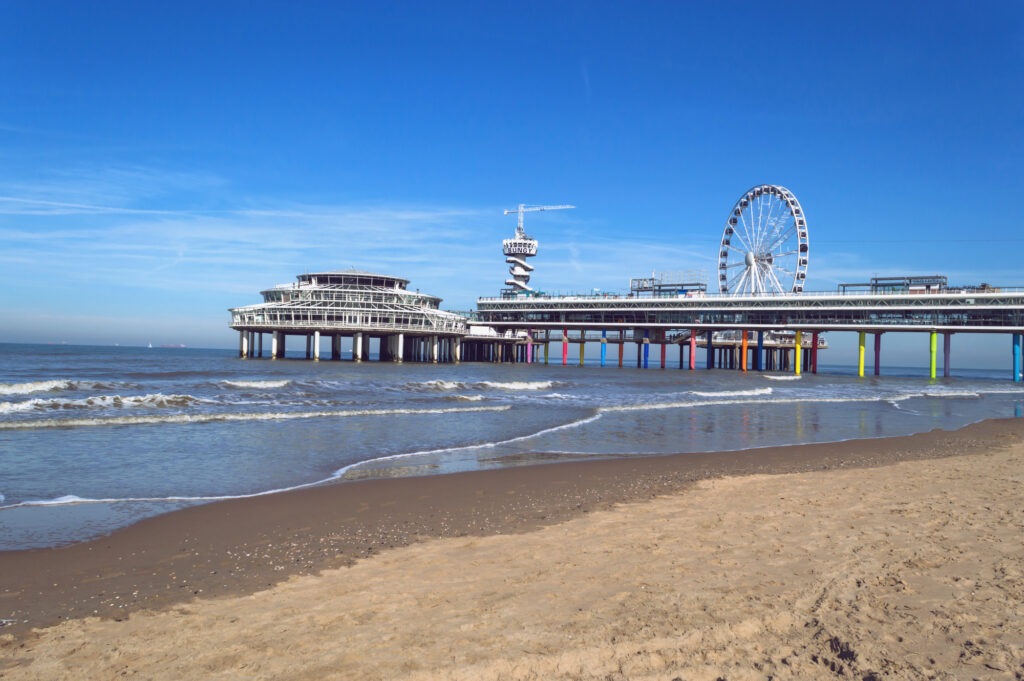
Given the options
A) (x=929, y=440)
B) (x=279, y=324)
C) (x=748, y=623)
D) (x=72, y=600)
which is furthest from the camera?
(x=279, y=324)

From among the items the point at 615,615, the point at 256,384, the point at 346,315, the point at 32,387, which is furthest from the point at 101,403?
the point at 346,315

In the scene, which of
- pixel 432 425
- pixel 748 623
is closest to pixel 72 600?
pixel 748 623

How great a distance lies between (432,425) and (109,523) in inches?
405

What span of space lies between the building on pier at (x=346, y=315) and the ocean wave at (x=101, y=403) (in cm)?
4601

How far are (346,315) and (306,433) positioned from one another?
56.1 meters

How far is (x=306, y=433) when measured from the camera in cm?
1498

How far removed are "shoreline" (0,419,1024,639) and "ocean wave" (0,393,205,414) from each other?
14002 millimetres

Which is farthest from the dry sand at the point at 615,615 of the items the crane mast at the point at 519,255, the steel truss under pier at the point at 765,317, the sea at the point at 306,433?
the crane mast at the point at 519,255

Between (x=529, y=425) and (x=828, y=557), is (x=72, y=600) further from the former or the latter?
(x=529, y=425)

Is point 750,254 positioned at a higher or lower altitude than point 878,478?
higher

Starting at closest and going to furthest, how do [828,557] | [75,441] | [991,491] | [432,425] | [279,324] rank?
[828,557] → [991,491] → [75,441] → [432,425] → [279,324]

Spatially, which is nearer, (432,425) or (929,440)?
(929,440)

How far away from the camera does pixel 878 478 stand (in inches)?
403

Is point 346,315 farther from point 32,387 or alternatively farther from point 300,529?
point 300,529
